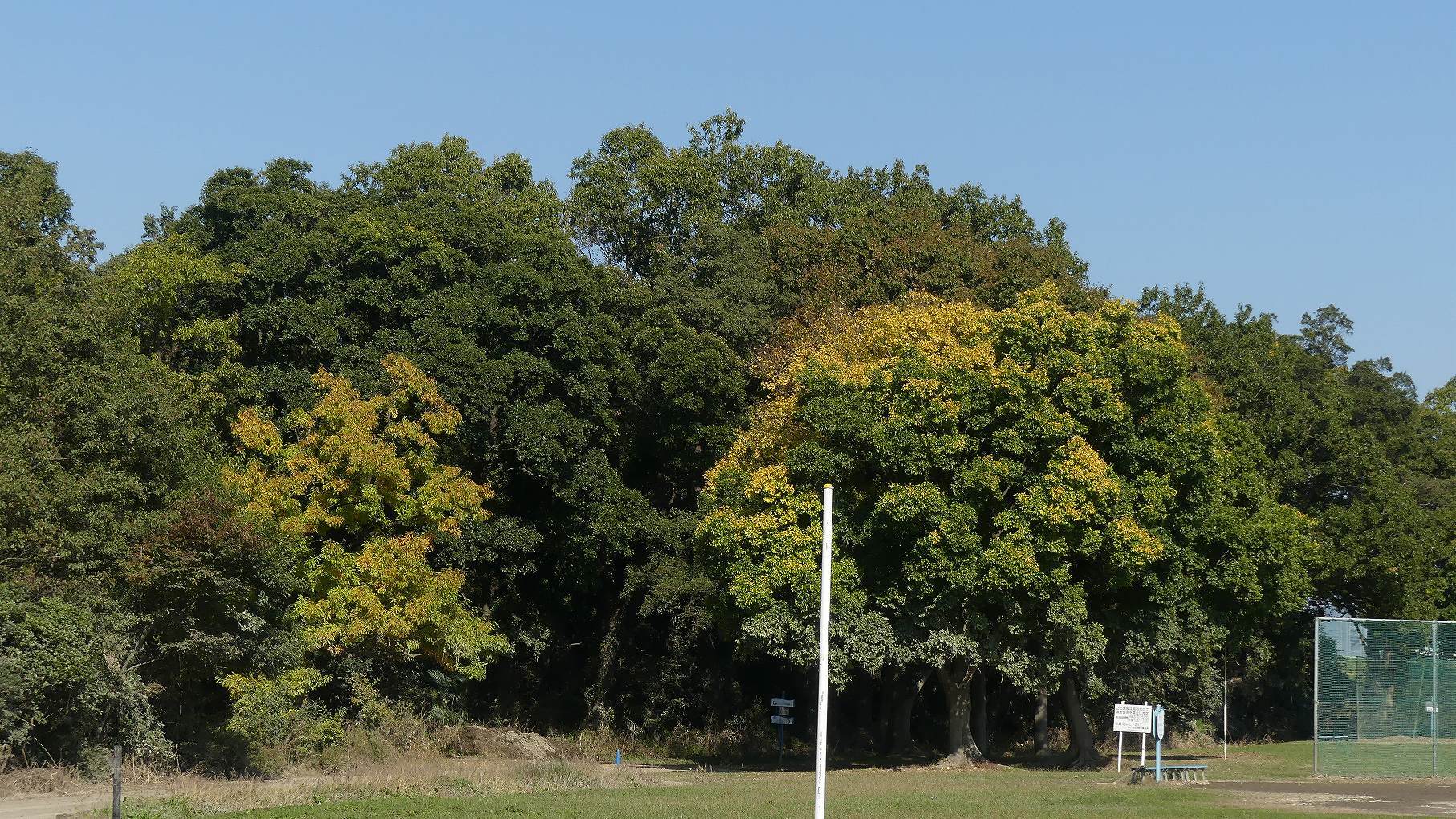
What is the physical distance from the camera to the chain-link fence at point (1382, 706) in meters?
29.6

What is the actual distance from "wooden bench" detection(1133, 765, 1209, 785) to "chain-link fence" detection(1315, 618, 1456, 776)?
228 cm

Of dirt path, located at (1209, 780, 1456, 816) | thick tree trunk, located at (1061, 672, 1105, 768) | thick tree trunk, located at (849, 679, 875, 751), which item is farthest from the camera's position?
thick tree trunk, located at (849, 679, 875, 751)

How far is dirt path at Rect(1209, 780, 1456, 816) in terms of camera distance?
2367cm

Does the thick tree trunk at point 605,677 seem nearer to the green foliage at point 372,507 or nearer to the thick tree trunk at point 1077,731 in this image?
the green foliage at point 372,507

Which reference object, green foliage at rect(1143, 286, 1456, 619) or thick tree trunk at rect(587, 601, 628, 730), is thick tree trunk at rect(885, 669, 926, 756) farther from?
green foliage at rect(1143, 286, 1456, 619)

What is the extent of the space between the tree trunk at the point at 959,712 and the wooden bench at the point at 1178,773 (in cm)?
650

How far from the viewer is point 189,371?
3978 centimetres

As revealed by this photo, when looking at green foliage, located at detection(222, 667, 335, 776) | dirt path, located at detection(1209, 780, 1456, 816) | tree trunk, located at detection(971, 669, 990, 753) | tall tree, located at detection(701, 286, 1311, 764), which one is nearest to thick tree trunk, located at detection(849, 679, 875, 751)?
tree trunk, located at detection(971, 669, 990, 753)

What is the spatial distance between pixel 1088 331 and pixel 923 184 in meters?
24.1

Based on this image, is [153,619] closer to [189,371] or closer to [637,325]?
[189,371]

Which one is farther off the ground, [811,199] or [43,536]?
[811,199]

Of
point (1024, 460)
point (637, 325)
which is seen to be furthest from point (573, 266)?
point (1024, 460)

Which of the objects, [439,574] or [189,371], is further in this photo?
[189,371]

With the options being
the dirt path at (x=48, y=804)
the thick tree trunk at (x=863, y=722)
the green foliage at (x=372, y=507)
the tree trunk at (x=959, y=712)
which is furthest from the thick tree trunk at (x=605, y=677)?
the dirt path at (x=48, y=804)
